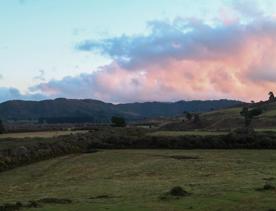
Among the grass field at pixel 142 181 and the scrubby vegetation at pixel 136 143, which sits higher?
the scrubby vegetation at pixel 136 143

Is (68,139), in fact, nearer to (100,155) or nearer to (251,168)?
(100,155)

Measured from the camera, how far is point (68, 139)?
9106cm

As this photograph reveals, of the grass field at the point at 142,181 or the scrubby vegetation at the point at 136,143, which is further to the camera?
the scrubby vegetation at the point at 136,143

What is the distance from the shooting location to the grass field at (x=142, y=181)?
2853cm

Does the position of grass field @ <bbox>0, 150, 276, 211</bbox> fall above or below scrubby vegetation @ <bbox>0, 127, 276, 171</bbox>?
below

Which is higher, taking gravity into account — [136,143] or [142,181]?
[136,143]

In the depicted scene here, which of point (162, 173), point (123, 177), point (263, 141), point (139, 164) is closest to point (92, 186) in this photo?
point (123, 177)

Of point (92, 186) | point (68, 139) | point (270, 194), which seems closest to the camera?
point (270, 194)

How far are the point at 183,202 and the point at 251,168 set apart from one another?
1025 inches

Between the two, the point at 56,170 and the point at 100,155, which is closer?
the point at 56,170

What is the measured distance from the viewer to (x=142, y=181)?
148ft

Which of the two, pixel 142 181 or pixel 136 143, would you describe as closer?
pixel 142 181

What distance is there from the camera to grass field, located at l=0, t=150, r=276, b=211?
1123 inches

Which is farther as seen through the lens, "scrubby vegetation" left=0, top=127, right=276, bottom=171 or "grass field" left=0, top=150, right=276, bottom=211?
"scrubby vegetation" left=0, top=127, right=276, bottom=171
